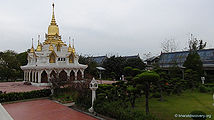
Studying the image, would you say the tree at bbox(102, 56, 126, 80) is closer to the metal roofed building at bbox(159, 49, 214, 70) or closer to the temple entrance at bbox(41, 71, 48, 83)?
the metal roofed building at bbox(159, 49, 214, 70)

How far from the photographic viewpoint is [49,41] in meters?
22.4

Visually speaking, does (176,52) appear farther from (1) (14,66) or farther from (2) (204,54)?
(1) (14,66)

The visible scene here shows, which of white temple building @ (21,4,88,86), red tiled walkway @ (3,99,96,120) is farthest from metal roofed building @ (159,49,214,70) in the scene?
red tiled walkway @ (3,99,96,120)

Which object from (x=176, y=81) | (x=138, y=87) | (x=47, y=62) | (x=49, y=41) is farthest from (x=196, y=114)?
(x=49, y=41)

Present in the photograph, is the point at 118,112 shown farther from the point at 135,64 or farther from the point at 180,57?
the point at 180,57

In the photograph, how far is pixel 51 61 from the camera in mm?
20812

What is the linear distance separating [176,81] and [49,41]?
1784 centimetres

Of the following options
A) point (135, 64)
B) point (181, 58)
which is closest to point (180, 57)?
point (181, 58)

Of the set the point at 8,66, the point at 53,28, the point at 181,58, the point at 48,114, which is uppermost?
the point at 53,28

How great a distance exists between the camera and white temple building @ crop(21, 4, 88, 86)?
785 inches

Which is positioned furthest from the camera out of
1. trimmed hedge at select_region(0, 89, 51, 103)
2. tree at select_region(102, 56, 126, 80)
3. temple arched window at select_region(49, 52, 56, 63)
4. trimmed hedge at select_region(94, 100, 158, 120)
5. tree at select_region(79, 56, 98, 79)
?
tree at select_region(79, 56, 98, 79)

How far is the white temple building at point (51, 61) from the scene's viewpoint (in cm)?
1994

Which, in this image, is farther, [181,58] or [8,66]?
[8,66]

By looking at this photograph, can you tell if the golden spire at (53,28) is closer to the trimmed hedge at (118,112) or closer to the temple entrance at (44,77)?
the temple entrance at (44,77)
